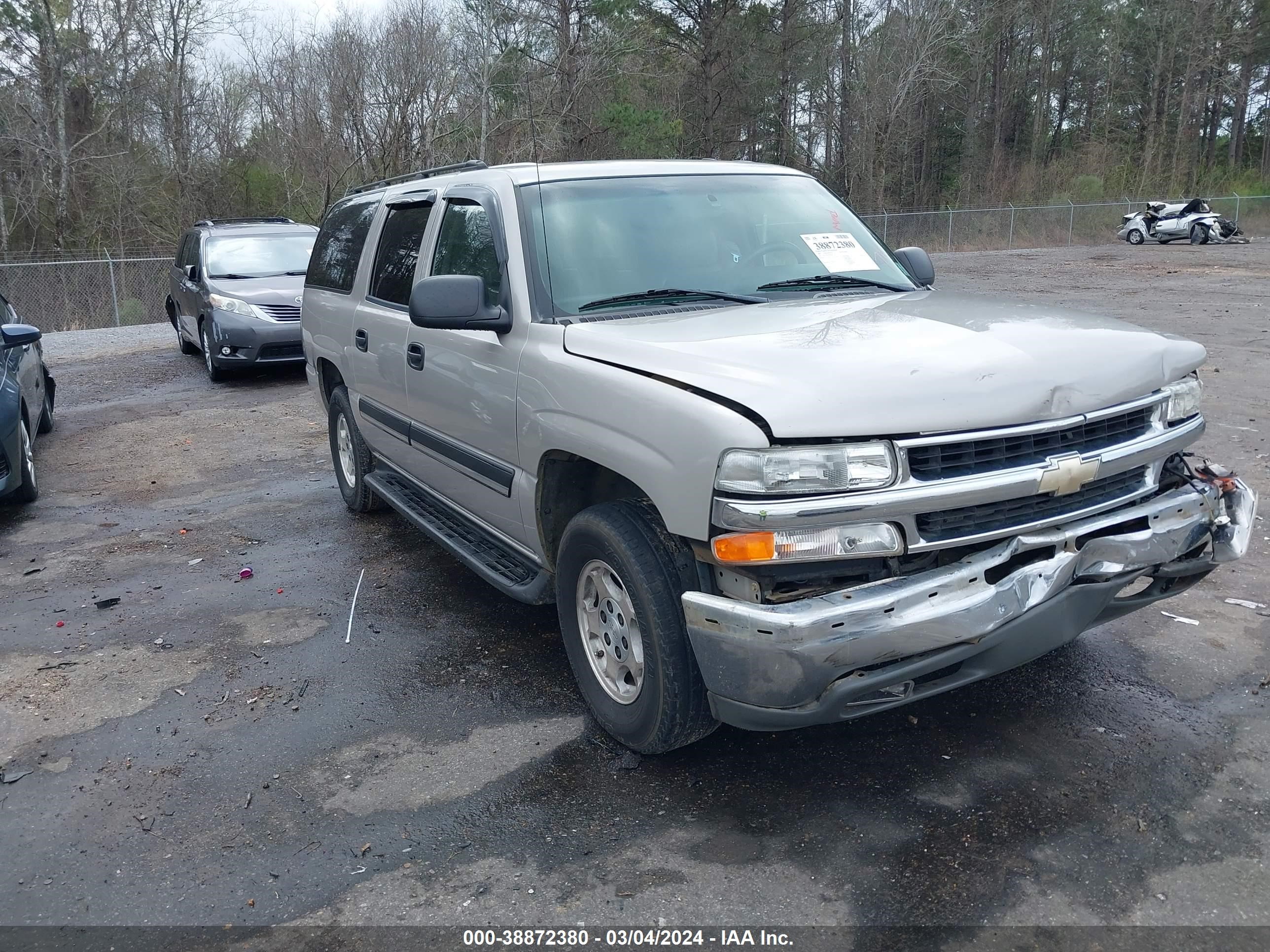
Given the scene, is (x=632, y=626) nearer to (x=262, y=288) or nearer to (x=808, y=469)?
(x=808, y=469)

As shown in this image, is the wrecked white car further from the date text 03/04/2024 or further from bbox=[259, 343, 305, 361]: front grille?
the date text 03/04/2024

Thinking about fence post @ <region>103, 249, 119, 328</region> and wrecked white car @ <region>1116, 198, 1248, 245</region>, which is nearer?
fence post @ <region>103, 249, 119, 328</region>

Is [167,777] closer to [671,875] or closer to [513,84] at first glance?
[671,875]

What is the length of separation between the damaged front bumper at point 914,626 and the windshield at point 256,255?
38.1 ft

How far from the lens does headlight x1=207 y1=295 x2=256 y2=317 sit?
1234cm

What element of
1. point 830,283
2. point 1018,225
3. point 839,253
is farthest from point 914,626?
Result: point 1018,225

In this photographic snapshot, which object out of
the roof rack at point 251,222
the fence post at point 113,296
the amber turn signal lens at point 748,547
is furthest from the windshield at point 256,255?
the amber turn signal lens at point 748,547

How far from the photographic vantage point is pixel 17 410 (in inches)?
271

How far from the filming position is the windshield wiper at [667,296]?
3.96m

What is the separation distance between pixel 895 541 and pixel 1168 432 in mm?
1252

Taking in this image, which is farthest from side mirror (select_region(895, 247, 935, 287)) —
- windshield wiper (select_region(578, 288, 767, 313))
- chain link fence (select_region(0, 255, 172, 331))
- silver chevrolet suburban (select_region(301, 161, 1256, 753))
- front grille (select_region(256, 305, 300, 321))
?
chain link fence (select_region(0, 255, 172, 331))

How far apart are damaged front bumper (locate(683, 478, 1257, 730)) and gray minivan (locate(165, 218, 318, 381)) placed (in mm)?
9848

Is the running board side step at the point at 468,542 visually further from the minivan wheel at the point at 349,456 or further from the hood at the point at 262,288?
the hood at the point at 262,288

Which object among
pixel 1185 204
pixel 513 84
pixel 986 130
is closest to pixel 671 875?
pixel 513 84
